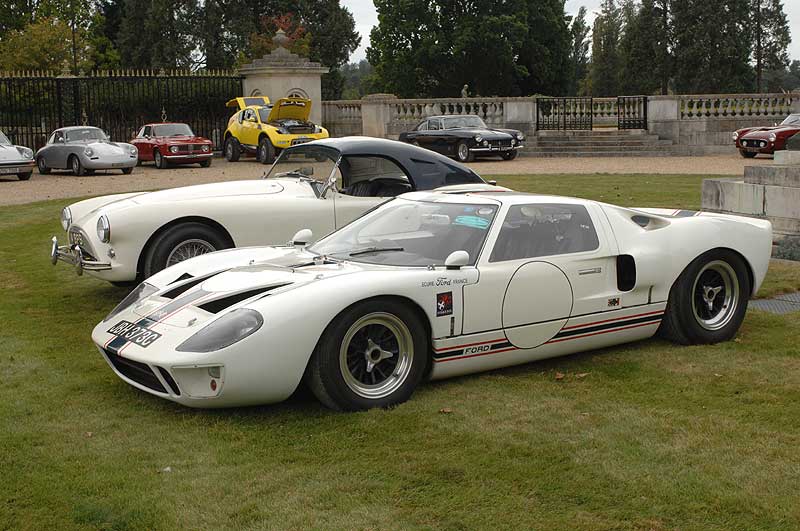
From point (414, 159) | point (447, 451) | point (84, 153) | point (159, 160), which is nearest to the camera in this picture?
point (447, 451)

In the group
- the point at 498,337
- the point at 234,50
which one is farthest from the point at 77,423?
the point at 234,50

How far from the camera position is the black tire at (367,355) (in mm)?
5332

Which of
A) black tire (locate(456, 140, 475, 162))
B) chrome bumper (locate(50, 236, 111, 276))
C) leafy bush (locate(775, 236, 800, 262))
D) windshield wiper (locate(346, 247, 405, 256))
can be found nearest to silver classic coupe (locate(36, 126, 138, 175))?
black tire (locate(456, 140, 475, 162))

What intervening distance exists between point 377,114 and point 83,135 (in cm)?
1222

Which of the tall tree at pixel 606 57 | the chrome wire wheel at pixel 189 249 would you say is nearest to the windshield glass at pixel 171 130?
the chrome wire wheel at pixel 189 249

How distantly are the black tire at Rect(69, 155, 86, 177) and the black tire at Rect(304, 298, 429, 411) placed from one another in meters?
21.9

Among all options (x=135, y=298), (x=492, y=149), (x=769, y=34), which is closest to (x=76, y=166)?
(x=492, y=149)

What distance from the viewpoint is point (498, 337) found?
5.98m

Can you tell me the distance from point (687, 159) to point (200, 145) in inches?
560

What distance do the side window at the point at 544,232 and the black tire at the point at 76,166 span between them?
70.2ft

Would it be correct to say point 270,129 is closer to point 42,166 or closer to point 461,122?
point 461,122

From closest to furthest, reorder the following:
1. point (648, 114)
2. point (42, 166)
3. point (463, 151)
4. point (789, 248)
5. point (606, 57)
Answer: point (789, 248), point (42, 166), point (463, 151), point (648, 114), point (606, 57)

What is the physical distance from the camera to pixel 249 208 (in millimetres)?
8844

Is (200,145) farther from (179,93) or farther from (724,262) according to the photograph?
(724,262)
